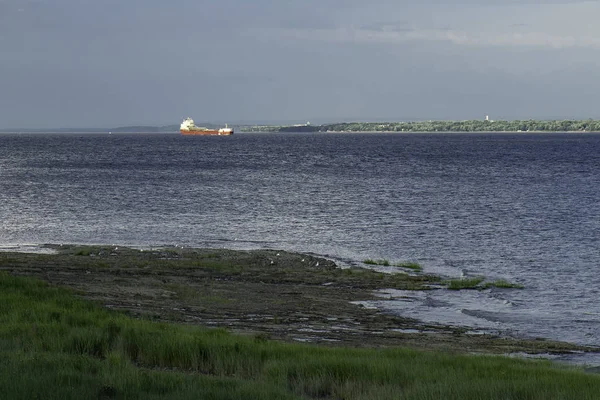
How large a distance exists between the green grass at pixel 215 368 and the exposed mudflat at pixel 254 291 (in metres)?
2.83

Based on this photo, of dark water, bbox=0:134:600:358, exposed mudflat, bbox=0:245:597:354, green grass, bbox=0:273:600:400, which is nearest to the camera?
green grass, bbox=0:273:600:400

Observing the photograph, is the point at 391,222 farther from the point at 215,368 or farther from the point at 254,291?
the point at 215,368

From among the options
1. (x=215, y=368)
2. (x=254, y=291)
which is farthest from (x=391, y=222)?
(x=215, y=368)

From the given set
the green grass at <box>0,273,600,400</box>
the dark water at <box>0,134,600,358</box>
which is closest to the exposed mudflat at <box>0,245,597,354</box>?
the dark water at <box>0,134,600,358</box>

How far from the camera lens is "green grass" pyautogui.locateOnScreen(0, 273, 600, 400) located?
33.8 feet

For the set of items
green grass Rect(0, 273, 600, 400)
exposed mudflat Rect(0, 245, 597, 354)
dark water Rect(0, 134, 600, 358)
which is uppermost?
green grass Rect(0, 273, 600, 400)

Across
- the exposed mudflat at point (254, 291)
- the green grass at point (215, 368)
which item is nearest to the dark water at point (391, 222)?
the exposed mudflat at point (254, 291)

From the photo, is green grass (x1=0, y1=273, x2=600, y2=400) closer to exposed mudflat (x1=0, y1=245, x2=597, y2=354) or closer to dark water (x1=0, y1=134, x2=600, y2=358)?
exposed mudflat (x1=0, y1=245, x2=597, y2=354)

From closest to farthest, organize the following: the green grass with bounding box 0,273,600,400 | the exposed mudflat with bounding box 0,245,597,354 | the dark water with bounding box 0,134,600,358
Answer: the green grass with bounding box 0,273,600,400 < the exposed mudflat with bounding box 0,245,597,354 < the dark water with bounding box 0,134,600,358

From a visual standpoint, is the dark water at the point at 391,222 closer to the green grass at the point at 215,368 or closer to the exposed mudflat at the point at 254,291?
the exposed mudflat at the point at 254,291

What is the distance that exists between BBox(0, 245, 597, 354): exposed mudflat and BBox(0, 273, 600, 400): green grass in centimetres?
283

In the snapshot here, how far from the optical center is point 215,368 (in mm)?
12469

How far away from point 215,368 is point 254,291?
10.4 m

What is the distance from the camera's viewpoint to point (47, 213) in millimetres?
46594
